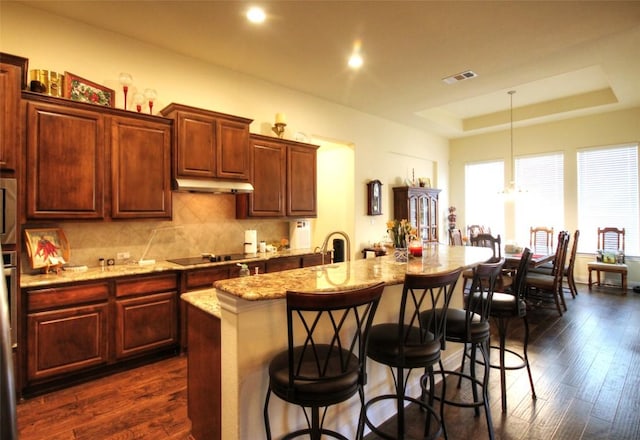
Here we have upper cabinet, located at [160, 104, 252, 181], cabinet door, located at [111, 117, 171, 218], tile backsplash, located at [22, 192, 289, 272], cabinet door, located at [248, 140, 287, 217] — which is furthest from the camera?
Result: cabinet door, located at [248, 140, 287, 217]

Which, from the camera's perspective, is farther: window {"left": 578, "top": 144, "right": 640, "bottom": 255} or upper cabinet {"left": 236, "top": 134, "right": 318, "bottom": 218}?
window {"left": 578, "top": 144, "right": 640, "bottom": 255}

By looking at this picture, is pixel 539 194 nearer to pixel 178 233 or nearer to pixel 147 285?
pixel 178 233

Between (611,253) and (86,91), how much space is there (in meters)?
Answer: 7.85

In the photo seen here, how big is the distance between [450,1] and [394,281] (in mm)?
2501

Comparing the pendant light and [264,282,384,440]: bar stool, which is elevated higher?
the pendant light

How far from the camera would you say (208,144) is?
3.62 m

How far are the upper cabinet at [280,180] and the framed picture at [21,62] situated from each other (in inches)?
81.7

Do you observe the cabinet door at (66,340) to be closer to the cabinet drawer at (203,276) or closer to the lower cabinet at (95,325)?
the lower cabinet at (95,325)

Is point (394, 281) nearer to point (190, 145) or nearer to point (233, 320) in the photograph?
point (233, 320)

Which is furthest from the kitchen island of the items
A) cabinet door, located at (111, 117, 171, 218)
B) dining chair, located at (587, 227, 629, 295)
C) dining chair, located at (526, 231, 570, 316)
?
dining chair, located at (587, 227, 629, 295)

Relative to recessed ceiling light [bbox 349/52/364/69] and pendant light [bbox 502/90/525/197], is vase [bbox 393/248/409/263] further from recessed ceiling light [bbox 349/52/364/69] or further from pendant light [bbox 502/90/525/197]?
pendant light [bbox 502/90/525/197]

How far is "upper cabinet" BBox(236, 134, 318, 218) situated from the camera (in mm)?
4188

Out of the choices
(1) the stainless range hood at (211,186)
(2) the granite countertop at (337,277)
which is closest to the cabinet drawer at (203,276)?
(1) the stainless range hood at (211,186)

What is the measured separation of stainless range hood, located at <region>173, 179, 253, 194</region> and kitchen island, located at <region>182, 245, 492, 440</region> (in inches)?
63.4
